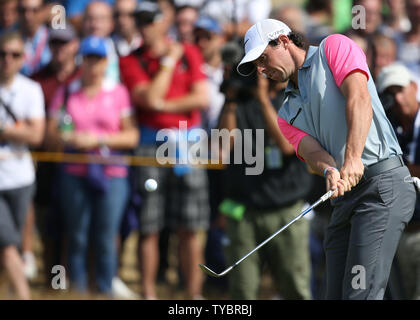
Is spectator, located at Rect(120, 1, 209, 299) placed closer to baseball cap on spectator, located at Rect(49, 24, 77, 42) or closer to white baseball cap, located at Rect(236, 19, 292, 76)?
baseball cap on spectator, located at Rect(49, 24, 77, 42)

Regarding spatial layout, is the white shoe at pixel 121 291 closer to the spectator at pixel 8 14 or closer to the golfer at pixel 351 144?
the spectator at pixel 8 14

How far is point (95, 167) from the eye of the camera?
764 centimetres

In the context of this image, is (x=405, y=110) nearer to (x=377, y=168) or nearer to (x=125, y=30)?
(x=377, y=168)

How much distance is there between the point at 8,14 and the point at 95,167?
8.10 feet

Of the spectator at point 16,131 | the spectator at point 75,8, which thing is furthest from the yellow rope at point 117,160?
the spectator at point 75,8

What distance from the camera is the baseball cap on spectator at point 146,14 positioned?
7754 mm

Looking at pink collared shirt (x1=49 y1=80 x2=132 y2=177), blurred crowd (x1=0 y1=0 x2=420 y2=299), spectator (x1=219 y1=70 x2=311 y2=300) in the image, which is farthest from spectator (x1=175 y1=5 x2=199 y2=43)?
spectator (x1=219 y1=70 x2=311 y2=300)

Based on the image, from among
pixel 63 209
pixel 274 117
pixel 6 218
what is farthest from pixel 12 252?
pixel 274 117

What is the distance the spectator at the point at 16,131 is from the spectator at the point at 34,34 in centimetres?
87

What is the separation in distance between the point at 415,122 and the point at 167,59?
2573 millimetres

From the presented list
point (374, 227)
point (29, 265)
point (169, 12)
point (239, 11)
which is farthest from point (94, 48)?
point (374, 227)

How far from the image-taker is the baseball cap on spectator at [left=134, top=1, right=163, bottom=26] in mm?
7754

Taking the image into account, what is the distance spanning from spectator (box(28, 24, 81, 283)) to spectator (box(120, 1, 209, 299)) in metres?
0.78
